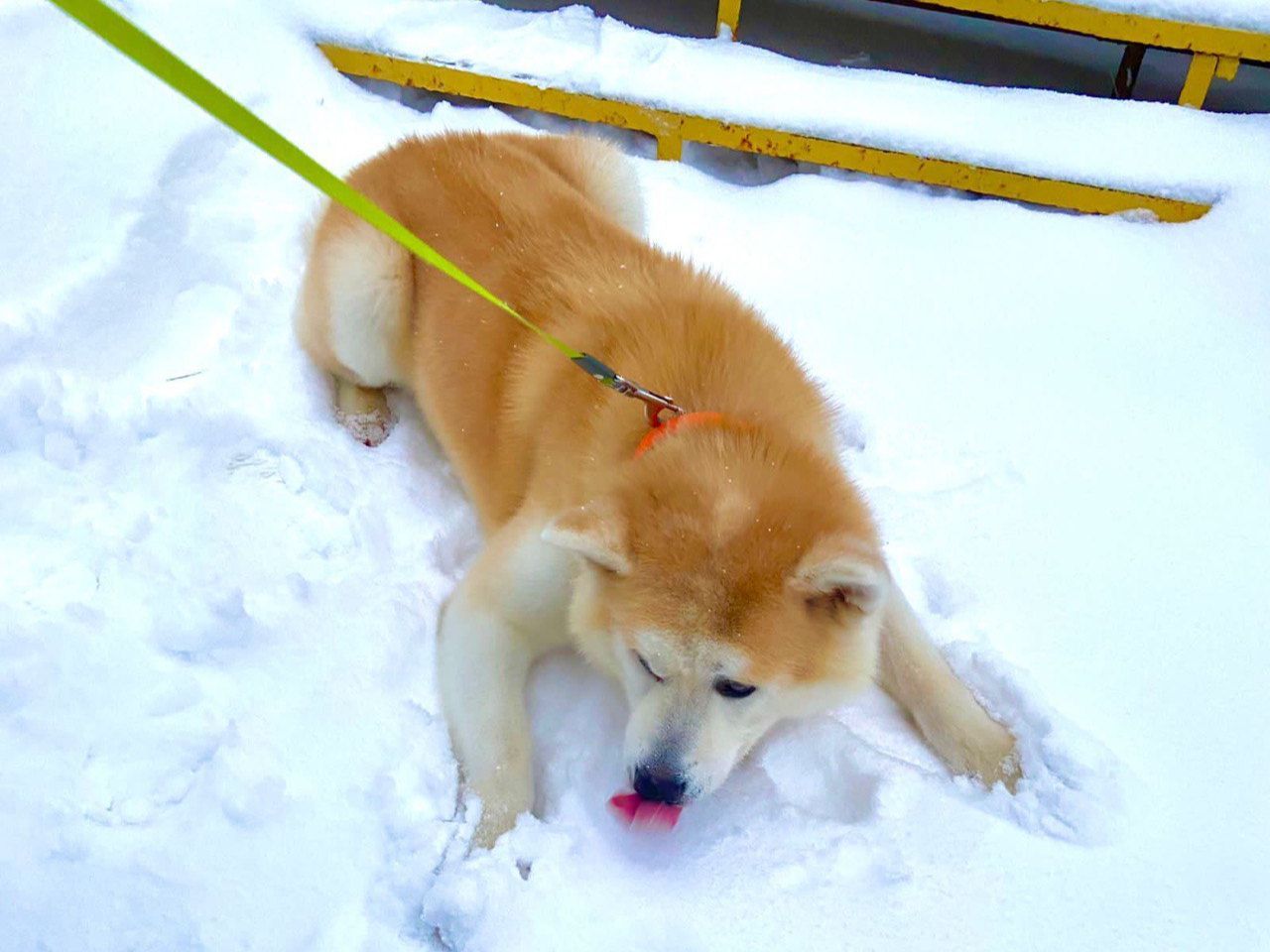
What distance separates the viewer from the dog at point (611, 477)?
→ 161cm

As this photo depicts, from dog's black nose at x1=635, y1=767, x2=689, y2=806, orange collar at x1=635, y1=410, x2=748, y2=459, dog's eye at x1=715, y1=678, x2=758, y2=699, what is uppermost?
orange collar at x1=635, y1=410, x2=748, y2=459

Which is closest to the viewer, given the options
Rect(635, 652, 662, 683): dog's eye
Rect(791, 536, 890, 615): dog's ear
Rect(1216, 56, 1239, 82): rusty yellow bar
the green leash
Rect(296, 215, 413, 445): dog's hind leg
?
the green leash

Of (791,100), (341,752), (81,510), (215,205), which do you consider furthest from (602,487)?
(791,100)

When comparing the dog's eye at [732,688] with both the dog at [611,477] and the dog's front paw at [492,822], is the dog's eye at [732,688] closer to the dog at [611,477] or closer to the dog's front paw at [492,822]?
the dog at [611,477]

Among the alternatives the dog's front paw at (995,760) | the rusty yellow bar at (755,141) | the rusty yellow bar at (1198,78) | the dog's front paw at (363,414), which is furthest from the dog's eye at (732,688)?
the rusty yellow bar at (1198,78)

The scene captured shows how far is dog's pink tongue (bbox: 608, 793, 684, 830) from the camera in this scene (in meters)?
1.69

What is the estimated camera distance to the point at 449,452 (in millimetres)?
2545

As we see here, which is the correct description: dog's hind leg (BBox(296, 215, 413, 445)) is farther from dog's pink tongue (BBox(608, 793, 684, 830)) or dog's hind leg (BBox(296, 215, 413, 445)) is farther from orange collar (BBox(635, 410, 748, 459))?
dog's pink tongue (BBox(608, 793, 684, 830))

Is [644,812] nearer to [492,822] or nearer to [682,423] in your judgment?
[492,822]

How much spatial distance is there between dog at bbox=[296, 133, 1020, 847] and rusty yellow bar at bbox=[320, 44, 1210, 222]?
99 centimetres

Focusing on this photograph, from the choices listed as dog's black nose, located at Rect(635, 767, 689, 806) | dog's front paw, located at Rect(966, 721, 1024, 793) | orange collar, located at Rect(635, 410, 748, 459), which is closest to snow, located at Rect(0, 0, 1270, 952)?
dog's front paw, located at Rect(966, 721, 1024, 793)

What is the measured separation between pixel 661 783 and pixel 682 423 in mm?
675

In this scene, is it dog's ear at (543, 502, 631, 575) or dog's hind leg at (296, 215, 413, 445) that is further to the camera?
dog's hind leg at (296, 215, 413, 445)

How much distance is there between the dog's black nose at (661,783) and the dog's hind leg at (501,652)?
310 millimetres
